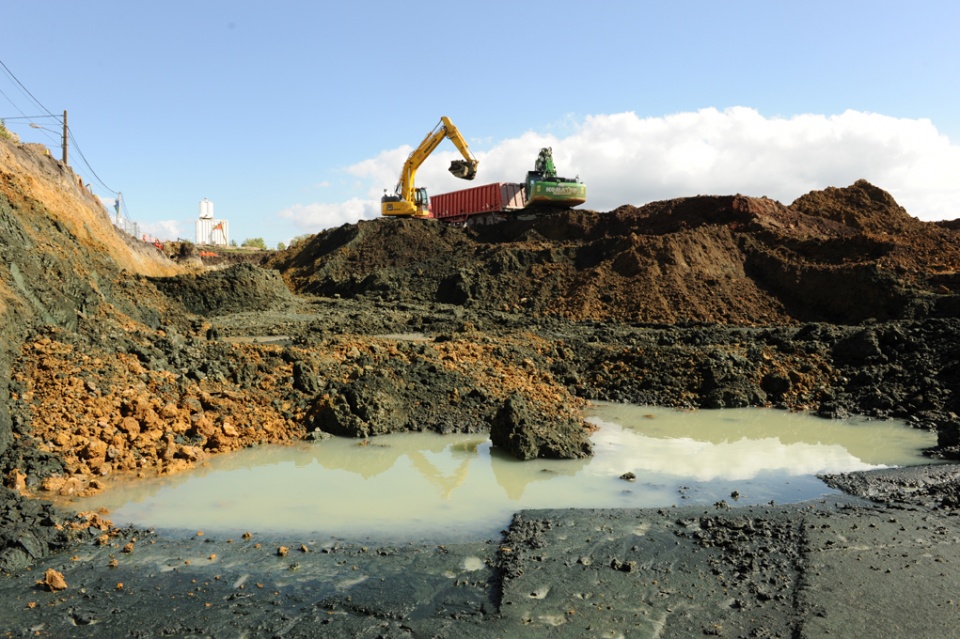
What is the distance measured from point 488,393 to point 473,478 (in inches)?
119

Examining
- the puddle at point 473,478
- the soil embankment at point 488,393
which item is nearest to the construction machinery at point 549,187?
the soil embankment at point 488,393

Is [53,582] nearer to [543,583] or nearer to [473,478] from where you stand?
[543,583]

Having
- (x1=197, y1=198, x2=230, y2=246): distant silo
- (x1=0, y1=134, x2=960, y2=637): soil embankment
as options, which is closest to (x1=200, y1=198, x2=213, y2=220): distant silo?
(x1=197, y1=198, x2=230, y2=246): distant silo

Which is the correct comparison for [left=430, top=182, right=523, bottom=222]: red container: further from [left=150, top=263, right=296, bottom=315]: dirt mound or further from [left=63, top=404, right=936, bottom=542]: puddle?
[left=63, top=404, right=936, bottom=542]: puddle

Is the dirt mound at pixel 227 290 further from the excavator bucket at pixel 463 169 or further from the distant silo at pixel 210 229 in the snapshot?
the distant silo at pixel 210 229

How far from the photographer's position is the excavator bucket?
30062 millimetres

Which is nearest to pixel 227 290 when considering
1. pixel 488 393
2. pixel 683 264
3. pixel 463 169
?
pixel 463 169

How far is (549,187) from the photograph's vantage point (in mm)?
31312

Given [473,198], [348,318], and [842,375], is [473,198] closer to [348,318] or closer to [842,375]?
[348,318]

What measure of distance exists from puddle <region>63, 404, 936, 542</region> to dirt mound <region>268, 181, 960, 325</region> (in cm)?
985

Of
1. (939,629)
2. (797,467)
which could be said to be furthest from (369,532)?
(797,467)

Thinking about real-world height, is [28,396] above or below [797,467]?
above

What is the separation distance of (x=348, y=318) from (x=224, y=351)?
9.02 metres

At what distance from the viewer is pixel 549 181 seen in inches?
1236
